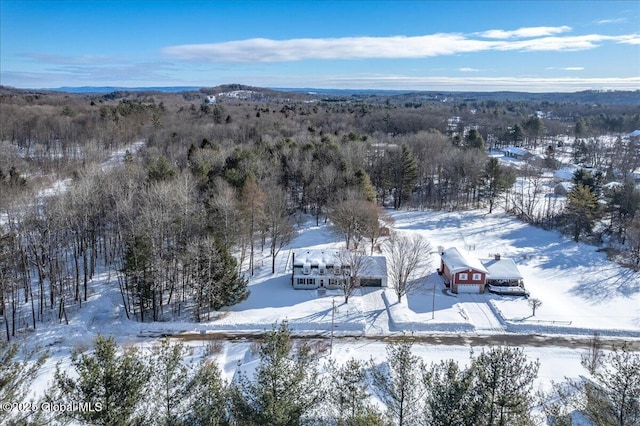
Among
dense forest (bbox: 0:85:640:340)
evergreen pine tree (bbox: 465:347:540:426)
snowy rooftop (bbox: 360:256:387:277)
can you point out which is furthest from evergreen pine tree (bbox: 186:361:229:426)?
snowy rooftop (bbox: 360:256:387:277)

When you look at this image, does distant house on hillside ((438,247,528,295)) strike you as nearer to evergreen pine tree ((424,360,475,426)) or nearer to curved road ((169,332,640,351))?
curved road ((169,332,640,351))

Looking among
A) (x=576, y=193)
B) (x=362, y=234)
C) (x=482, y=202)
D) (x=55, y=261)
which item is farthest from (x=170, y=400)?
(x=482, y=202)

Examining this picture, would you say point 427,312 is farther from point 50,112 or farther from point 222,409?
point 50,112

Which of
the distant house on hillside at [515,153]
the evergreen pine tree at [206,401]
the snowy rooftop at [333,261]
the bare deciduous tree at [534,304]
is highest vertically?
the distant house on hillside at [515,153]

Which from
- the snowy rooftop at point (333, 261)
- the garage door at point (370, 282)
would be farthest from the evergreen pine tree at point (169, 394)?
the garage door at point (370, 282)

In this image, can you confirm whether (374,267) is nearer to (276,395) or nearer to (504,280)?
(504,280)

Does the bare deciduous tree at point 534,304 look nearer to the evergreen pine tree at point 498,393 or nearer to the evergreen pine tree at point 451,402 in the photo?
the evergreen pine tree at point 498,393

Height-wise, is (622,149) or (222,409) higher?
(622,149)
